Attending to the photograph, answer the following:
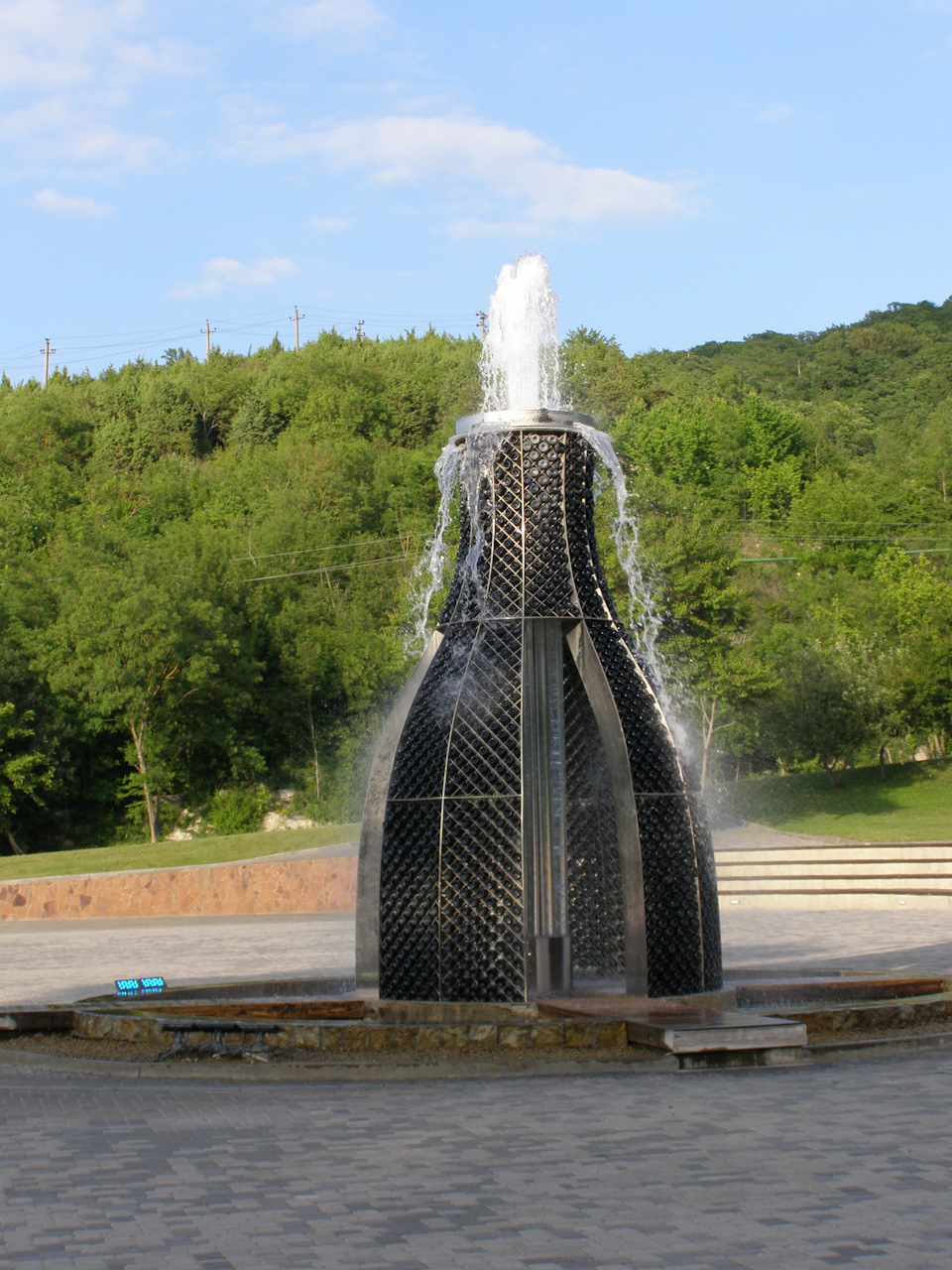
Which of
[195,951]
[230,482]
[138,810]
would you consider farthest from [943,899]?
[230,482]

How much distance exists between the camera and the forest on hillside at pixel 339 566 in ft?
118

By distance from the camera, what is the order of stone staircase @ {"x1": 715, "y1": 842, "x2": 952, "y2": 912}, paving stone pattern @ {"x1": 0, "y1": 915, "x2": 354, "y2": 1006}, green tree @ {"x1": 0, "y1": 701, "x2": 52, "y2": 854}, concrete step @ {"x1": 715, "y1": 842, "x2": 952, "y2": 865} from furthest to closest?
green tree @ {"x1": 0, "y1": 701, "x2": 52, "y2": 854} → concrete step @ {"x1": 715, "y1": 842, "x2": 952, "y2": 865} → stone staircase @ {"x1": 715, "y1": 842, "x2": 952, "y2": 912} → paving stone pattern @ {"x1": 0, "y1": 915, "x2": 354, "y2": 1006}

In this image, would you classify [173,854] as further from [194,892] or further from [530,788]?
[530,788]

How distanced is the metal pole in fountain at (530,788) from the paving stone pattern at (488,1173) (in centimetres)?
124

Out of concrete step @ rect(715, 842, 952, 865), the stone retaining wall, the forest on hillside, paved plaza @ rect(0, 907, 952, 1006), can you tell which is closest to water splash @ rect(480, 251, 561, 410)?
paved plaza @ rect(0, 907, 952, 1006)

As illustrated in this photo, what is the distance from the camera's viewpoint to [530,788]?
7676 mm

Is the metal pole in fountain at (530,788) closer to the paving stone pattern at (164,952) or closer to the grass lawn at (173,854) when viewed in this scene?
the paving stone pattern at (164,952)

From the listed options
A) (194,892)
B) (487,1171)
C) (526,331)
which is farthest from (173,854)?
(487,1171)

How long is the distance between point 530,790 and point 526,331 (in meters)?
3.16

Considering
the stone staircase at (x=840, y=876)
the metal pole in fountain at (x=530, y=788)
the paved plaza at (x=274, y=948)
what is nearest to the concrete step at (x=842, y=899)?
the stone staircase at (x=840, y=876)

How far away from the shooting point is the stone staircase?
749 inches

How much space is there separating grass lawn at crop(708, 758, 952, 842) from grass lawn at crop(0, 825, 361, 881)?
1101cm

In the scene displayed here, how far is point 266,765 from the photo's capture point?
4334cm

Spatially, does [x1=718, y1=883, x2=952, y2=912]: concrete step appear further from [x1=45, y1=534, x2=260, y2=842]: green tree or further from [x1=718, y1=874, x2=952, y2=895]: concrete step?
[x1=45, y1=534, x2=260, y2=842]: green tree
